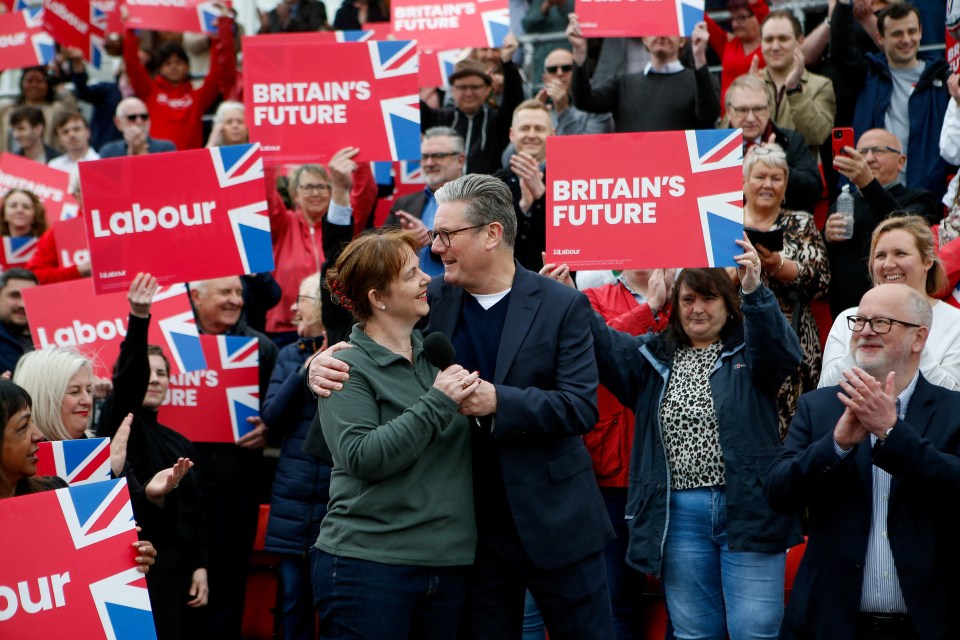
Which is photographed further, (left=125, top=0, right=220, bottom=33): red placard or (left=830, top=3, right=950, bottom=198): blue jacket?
(left=125, top=0, right=220, bottom=33): red placard

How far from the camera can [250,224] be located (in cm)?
698

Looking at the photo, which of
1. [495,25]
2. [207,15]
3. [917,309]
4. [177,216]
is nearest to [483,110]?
[495,25]

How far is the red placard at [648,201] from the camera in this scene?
232 inches

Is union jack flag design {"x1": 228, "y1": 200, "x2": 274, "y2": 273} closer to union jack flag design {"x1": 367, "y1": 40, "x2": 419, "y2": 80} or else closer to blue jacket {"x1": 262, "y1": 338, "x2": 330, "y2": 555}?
blue jacket {"x1": 262, "y1": 338, "x2": 330, "y2": 555}

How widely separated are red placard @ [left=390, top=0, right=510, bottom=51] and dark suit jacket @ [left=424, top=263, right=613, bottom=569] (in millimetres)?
5300

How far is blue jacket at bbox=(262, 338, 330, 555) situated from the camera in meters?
7.05

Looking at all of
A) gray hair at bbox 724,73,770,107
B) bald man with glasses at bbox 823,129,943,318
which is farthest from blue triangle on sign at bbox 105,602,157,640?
gray hair at bbox 724,73,770,107

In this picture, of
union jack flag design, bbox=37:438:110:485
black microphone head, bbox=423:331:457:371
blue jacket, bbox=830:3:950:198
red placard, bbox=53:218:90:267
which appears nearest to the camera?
black microphone head, bbox=423:331:457:371

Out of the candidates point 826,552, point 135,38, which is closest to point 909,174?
point 826,552

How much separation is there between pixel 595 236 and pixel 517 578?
199 centimetres

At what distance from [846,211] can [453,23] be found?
12.3 feet

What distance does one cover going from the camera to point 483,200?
15.4 feet

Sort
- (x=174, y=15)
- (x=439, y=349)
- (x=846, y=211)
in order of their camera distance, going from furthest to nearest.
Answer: (x=174, y=15) < (x=846, y=211) < (x=439, y=349)

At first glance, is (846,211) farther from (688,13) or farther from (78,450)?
(78,450)
